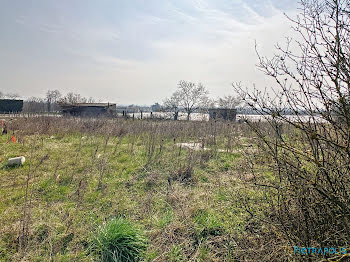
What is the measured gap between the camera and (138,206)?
344 cm

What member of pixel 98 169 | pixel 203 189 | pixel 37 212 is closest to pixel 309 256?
pixel 203 189

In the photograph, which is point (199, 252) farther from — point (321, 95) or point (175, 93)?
point (175, 93)

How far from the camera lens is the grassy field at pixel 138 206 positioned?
91.9 inches

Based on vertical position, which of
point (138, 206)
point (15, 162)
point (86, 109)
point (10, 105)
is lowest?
point (138, 206)

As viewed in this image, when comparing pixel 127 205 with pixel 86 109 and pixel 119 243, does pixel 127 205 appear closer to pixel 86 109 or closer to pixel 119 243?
pixel 119 243

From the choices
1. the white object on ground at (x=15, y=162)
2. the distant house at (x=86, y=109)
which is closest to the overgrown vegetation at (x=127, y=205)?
the white object on ground at (x=15, y=162)

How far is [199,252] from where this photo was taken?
2.32 m

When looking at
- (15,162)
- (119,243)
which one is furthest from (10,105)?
(119,243)

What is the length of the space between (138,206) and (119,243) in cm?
110

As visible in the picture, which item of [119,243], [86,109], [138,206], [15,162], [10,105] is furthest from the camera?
[10,105]

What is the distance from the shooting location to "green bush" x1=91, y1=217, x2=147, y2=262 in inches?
88.5

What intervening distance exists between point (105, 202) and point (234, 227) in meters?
2.28

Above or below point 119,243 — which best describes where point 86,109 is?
above

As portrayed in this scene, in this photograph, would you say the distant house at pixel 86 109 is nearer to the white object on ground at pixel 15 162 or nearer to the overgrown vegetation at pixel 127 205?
the white object on ground at pixel 15 162
